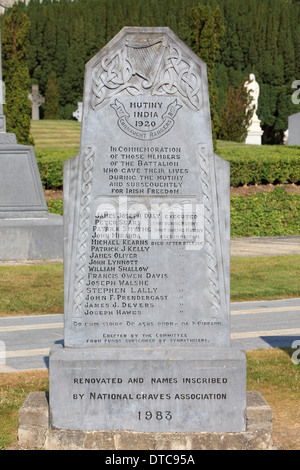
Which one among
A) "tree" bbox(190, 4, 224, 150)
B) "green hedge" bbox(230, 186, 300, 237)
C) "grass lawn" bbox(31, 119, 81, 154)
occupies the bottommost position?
"green hedge" bbox(230, 186, 300, 237)

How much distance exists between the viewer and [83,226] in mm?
4973

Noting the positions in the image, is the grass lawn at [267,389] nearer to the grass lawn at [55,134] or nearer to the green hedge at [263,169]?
the green hedge at [263,169]

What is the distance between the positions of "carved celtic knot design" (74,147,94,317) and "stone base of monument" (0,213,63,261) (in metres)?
8.39

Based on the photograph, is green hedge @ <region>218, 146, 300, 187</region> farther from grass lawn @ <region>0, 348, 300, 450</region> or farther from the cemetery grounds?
grass lawn @ <region>0, 348, 300, 450</region>

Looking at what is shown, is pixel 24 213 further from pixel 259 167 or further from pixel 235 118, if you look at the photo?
pixel 235 118

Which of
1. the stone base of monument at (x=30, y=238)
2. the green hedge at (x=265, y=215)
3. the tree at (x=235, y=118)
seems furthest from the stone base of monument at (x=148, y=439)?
the tree at (x=235, y=118)

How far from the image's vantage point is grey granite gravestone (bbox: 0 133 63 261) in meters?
13.3

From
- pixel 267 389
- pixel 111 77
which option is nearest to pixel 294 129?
pixel 267 389

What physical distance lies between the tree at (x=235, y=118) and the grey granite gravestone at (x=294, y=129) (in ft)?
11.2

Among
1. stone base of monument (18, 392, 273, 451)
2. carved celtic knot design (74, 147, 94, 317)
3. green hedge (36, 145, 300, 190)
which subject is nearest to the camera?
stone base of monument (18, 392, 273, 451)

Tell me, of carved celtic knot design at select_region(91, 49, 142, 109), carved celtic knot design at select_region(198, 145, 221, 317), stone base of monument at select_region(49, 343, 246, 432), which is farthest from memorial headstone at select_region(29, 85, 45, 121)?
stone base of monument at select_region(49, 343, 246, 432)

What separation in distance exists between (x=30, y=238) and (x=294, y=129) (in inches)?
1014

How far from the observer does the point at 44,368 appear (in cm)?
688

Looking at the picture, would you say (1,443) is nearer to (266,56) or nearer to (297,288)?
(297,288)
